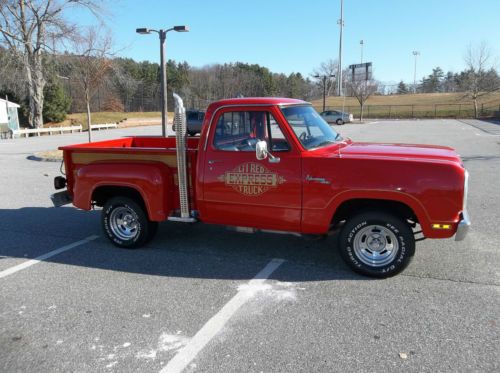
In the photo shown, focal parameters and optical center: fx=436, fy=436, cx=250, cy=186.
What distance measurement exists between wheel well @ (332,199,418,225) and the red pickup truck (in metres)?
0.01

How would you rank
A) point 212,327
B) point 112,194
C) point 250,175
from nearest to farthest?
point 212,327, point 250,175, point 112,194

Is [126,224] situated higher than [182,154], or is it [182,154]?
[182,154]

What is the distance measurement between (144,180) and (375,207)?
9.04ft

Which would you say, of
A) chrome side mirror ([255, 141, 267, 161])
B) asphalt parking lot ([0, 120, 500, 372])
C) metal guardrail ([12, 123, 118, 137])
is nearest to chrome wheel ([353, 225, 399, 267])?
asphalt parking lot ([0, 120, 500, 372])

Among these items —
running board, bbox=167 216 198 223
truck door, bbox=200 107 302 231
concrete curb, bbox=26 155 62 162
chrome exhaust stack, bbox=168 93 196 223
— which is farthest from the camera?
concrete curb, bbox=26 155 62 162

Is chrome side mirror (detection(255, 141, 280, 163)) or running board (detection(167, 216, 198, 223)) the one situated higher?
chrome side mirror (detection(255, 141, 280, 163))

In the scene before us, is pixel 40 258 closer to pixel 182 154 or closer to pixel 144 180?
pixel 144 180

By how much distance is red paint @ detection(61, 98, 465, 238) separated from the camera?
14.3ft

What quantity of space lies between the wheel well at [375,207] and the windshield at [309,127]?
76 cm

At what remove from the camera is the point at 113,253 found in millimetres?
5746

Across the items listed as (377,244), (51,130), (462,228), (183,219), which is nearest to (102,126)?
(51,130)

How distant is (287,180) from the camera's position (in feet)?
15.7

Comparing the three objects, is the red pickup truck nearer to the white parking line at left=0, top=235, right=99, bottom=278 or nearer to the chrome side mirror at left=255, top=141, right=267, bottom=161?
the chrome side mirror at left=255, top=141, right=267, bottom=161

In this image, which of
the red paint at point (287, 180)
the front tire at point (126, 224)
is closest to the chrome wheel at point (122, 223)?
the front tire at point (126, 224)
